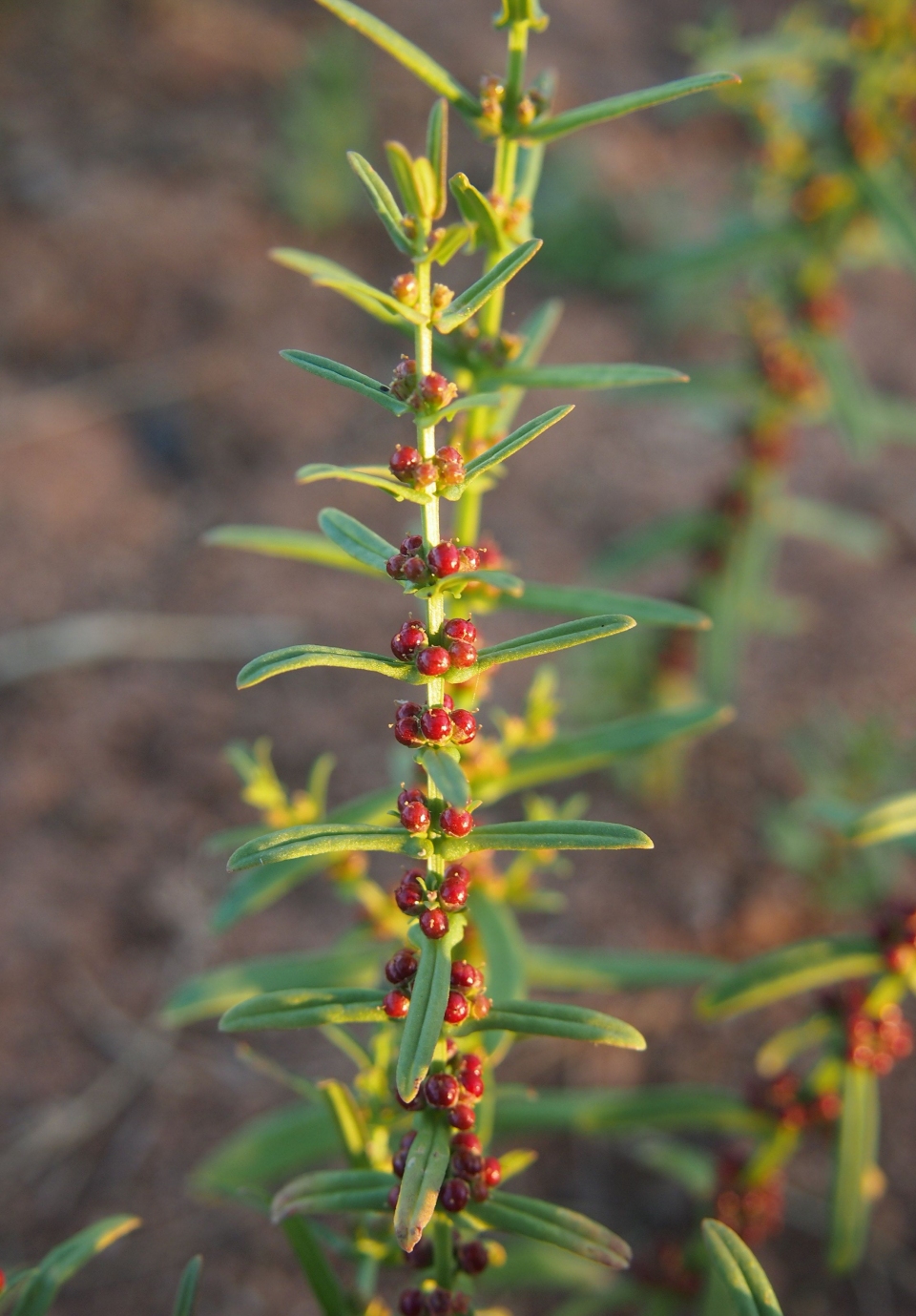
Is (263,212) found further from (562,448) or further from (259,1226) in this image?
(259,1226)

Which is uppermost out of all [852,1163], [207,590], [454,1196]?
[207,590]

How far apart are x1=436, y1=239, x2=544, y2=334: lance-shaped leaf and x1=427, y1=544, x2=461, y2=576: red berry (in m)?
0.18

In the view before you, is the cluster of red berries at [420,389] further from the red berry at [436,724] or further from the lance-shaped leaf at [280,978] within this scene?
the lance-shaped leaf at [280,978]

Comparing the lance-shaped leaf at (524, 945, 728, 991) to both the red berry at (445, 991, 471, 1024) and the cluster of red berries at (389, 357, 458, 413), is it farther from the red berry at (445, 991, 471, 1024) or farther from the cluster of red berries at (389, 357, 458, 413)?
the cluster of red berries at (389, 357, 458, 413)

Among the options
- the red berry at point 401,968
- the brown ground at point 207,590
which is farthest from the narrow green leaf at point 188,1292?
the brown ground at point 207,590

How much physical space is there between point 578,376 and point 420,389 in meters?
0.40

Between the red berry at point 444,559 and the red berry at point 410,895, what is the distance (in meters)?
0.28

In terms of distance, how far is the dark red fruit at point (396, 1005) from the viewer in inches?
37.0

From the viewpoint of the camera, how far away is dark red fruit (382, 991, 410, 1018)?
0.94 meters

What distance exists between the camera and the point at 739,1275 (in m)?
0.99

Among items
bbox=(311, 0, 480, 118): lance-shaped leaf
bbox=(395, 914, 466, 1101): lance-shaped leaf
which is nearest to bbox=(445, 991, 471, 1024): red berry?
bbox=(395, 914, 466, 1101): lance-shaped leaf

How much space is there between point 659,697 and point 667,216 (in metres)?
3.14

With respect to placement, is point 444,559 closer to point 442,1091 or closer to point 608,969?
point 442,1091

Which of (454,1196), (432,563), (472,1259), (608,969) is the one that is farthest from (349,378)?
(608,969)
